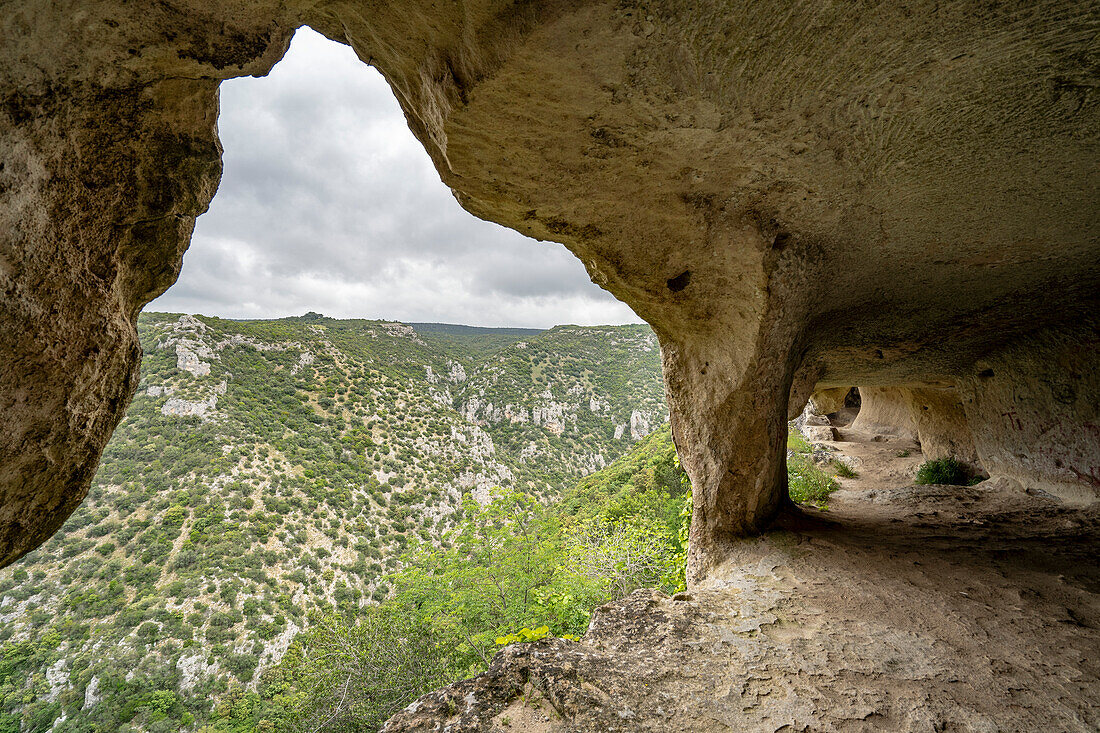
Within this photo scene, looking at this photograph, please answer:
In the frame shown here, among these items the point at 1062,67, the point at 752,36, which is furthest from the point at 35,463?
the point at 1062,67

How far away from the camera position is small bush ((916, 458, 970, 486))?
8.43 m

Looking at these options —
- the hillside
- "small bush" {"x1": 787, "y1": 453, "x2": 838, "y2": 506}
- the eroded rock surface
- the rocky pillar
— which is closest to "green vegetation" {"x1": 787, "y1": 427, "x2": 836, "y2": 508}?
"small bush" {"x1": 787, "y1": 453, "x2": 838, "y2": 506}

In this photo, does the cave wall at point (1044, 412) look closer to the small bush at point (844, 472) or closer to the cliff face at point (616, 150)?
the cliff face at point (616, 150)

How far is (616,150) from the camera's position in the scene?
2.84 meters

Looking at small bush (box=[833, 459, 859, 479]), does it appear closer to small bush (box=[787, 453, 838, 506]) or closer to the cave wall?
small bush (box=[787, 453, 838, 506])

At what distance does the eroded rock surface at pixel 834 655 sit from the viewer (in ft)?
6.61

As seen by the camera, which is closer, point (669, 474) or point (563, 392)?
point (669, 474)

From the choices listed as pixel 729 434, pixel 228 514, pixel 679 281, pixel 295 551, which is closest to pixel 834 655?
pixel 729 434

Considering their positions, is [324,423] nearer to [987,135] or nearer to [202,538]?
[202,538]

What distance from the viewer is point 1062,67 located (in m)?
2.08

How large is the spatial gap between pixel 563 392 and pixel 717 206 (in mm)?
52185

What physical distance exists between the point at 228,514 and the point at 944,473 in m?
30.3

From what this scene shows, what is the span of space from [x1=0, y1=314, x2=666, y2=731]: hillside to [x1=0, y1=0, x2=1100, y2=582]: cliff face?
77.8ft

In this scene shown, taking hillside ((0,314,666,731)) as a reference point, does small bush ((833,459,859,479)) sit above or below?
above
